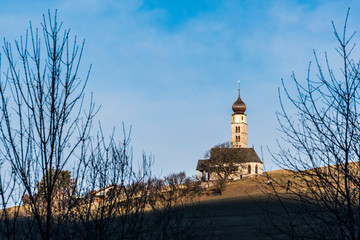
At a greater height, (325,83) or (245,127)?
(245,127)

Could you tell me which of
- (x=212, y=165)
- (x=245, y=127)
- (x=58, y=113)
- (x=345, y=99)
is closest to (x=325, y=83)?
(x=345, y=99)

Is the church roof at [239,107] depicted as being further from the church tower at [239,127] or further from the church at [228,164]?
the church at [228,164]

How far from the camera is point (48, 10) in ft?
18.3

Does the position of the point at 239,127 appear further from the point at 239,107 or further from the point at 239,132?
the point at 239,107

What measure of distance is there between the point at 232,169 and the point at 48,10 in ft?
212

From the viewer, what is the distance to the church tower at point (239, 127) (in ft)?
309

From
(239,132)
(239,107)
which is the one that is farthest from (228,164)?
(239,107)

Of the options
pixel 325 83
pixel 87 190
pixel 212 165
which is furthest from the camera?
pixel 212 165

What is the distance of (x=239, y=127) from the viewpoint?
315 feet

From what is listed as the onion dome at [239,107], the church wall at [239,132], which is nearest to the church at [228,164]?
the church wall at [239,132]

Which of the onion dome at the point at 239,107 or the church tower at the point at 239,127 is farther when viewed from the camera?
the onion dome at the point at 239,107

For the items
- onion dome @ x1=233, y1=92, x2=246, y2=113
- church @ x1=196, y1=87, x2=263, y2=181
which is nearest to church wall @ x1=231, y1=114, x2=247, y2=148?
onion dome @ x1=233, y1=92, x2=246, y2=113

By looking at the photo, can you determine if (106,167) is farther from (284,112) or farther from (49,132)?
(284,112)

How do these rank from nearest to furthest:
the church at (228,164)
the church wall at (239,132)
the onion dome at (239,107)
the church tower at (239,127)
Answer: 1. the church at (228,164)
2. the church wall at (239,132)
3. the church tower at (239,127)
4. the onion dome at (239,107)
